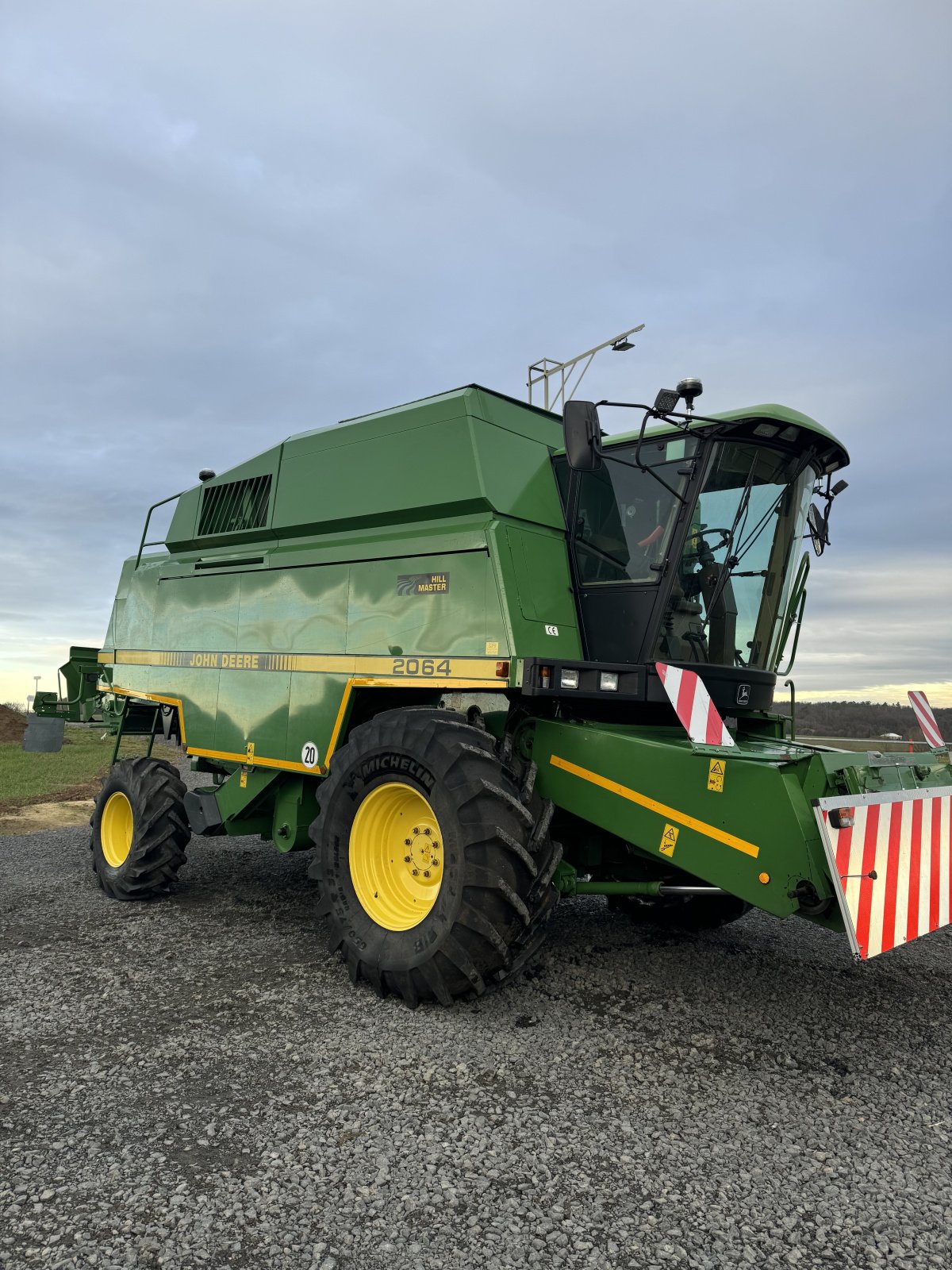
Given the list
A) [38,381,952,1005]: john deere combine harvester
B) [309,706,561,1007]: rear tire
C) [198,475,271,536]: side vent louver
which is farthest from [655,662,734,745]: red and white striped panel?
[198,475,271,536]: side vent louver

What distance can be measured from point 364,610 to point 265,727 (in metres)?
1.31

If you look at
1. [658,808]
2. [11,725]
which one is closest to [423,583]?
[658,808]

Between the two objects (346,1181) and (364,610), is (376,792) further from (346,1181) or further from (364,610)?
(346,1181)

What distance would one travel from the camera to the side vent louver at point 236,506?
22.0 feet

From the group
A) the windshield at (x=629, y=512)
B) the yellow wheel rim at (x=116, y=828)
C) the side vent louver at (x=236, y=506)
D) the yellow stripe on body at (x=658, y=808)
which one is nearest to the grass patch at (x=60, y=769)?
the yellow wheel rim at (x=116, y=828)

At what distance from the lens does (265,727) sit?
6.21 meters

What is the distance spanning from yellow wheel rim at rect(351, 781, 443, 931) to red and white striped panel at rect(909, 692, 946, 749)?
11.0 feet

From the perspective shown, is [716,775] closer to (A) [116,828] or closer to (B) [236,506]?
(B) [236,506]

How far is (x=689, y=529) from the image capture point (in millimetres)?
4961

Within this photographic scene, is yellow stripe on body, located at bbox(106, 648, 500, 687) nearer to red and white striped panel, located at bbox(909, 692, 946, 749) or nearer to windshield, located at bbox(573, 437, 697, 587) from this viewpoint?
windshield, located at bbox(573, 437, 697, 587)

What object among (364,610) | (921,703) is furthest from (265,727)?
(921,703)

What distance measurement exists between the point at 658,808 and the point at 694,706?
21.4 inches

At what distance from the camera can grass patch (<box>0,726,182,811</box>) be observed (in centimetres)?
1358

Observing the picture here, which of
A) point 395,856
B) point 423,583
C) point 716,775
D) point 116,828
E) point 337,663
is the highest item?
point 423,583
